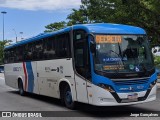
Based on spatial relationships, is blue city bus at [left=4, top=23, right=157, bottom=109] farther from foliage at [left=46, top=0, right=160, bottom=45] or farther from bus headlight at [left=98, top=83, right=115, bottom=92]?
foliage at [left=46, top=0, right=160, bottom=45]

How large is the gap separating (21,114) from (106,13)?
712 inches

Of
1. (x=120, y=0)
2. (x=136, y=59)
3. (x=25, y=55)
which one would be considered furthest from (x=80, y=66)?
(x=120, y=0)

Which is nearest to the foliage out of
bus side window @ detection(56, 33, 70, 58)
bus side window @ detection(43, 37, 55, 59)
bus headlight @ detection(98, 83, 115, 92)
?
bus side window @ detection(43, 37, 55, 59)

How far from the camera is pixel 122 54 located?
11766 millimetres

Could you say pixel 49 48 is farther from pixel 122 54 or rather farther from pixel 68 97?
pixel 122 54

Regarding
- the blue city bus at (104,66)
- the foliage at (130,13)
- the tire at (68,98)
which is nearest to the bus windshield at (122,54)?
the blue city bus at (104,66)

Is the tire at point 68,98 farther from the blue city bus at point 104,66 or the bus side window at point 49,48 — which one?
the bus side window at point 49,48

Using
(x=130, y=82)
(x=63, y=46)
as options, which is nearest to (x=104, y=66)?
(x=130, y=82)

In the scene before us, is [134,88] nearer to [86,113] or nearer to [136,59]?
[136,59]

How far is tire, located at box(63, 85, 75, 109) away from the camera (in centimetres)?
1321

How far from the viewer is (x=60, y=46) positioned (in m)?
14.1

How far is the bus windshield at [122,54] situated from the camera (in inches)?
455

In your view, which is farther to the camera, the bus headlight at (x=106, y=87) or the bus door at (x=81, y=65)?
the bus door at (x=81, y=65)

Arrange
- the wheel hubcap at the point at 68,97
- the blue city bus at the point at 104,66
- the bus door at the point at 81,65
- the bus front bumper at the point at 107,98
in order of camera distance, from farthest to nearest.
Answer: the wheel hubcap at the point at 68,97, the bus door at the point at 81,65, the blue city bus at the point at 104,66, the bus front bumper at the point at 107,98
